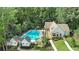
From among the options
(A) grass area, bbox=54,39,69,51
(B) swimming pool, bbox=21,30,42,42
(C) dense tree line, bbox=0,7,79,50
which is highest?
(C) dense tree line, bbox=0,7,79,50

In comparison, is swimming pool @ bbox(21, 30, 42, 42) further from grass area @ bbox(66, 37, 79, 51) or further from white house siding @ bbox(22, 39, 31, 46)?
grass area @ bbox(66, 37, 79, 51)

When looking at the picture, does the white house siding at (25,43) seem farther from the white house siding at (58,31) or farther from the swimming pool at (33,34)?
the white house siding at (58,31)

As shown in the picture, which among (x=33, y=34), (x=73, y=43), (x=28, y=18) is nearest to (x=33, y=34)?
(x=33, y=34)

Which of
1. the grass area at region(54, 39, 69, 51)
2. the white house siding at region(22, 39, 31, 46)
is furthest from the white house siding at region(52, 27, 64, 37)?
the white house siding at region(22, 39, 31, 46)

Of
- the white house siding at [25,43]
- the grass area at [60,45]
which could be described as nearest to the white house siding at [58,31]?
the grass area at [60,45]

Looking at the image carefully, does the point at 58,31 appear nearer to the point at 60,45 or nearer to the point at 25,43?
the point at 60,45

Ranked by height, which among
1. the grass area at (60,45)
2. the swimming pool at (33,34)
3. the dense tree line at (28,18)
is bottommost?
the grass area at (60,45)

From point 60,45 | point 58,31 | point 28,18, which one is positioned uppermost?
point 28,18

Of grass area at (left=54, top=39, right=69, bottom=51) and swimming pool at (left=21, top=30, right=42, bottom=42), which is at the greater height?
swimming pool at (left=21, top=30, right=42, bottom=42)
